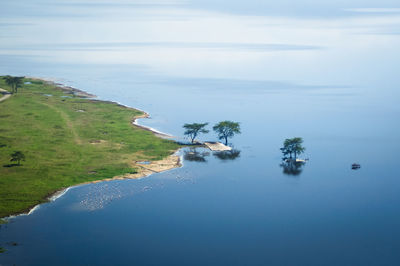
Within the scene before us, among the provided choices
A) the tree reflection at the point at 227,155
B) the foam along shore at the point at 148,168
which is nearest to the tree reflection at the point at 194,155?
the foam along shore at the point at 148,168

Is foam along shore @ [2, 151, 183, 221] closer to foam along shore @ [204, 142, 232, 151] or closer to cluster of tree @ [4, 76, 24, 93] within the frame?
foam along shore @ [204, 142, 232, 151]

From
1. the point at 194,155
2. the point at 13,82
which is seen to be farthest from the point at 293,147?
the point at 13,82

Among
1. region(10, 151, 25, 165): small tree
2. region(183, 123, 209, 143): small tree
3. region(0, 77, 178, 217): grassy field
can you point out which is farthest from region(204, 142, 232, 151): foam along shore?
region(10, 151, 25, 165): small tree

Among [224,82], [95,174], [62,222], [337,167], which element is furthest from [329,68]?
[62,222]

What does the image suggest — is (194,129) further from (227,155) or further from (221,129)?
(227,155)

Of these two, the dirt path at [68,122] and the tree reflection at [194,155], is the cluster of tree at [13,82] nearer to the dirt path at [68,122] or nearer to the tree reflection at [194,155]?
the dirt path at [68,122]
